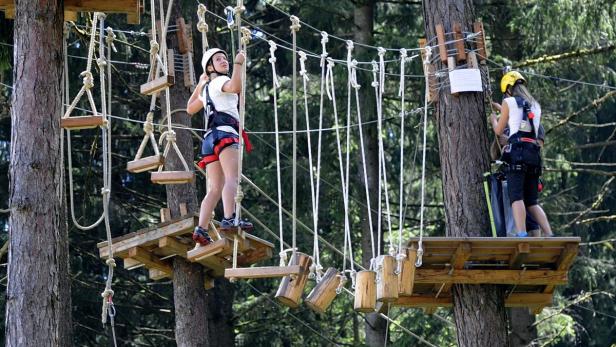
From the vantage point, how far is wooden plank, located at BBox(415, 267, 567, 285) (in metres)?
9.28

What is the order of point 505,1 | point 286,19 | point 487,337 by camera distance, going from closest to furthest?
point 487,337 < point 505,1 < point 286,19

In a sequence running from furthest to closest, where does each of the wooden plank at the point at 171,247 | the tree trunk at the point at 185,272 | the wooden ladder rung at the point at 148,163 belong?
1. the tree trunk at the point at 185,272
2. the wooden plank at the point at 171,247
3. the wooden ladder rung at the point at 148,163

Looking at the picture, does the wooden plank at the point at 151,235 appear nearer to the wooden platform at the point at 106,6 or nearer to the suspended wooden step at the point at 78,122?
the suspended wooden step at the point at 78,122

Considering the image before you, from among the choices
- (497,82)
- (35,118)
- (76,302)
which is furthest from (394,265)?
(76,302)

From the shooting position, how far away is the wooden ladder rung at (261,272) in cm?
833

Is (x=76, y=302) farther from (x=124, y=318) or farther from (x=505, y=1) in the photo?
(x=505, y=1)

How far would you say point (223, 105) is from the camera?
8969 mm

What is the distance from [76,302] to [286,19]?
15.3 feet

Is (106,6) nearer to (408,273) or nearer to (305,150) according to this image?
(408,273)

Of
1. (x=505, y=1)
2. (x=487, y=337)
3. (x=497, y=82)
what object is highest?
(x=505, y=1)

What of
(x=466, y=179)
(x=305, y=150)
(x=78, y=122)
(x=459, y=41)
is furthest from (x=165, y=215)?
(x=305, y=150)

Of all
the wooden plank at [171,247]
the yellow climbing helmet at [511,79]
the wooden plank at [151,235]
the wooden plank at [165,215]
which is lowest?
the wooden plank at [171,247]

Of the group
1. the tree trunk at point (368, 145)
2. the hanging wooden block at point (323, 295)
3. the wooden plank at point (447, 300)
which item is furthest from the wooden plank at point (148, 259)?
the tree trunk at point (368, 145)

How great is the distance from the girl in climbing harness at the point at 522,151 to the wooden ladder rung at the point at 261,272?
1.89 metres
